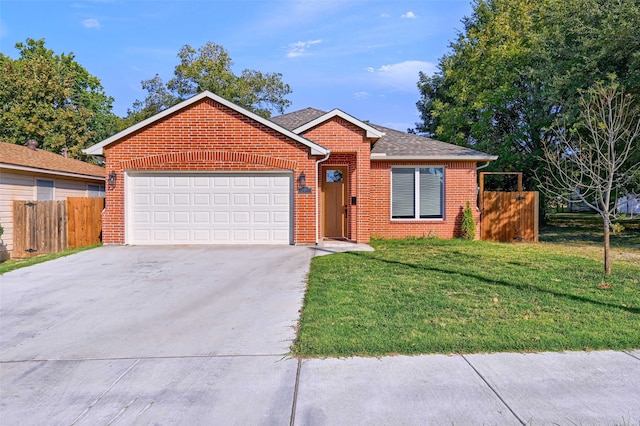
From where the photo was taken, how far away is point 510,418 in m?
3.09

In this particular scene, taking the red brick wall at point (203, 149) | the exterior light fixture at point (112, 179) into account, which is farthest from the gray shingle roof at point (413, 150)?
the exterior light fixture at point (112, 179)

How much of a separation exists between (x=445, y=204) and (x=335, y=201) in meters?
3.74

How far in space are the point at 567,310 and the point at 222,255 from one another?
304 inches

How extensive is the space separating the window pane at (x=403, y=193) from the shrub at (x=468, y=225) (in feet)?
5.42

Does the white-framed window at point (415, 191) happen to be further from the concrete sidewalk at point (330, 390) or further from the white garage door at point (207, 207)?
the concrete sidewalk at point (330, 390)

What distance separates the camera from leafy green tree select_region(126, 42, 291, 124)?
103 ft

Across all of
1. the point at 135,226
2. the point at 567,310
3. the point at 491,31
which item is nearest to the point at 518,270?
the point at 567,310

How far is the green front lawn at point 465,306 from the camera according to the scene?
445 centimetres

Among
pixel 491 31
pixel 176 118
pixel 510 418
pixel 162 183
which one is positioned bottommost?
pixel 510 418

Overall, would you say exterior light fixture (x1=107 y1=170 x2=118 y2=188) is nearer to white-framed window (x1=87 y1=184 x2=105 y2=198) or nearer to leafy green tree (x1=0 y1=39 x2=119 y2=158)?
white-framed window (x1=87 y1=184 x2=105 y2=198)

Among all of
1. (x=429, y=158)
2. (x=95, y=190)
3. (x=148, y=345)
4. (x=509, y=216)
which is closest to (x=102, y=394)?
(x=148, y=345)

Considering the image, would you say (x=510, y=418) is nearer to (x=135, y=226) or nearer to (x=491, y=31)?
(x=135, y=226)

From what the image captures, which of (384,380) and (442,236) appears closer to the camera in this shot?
(384,380)

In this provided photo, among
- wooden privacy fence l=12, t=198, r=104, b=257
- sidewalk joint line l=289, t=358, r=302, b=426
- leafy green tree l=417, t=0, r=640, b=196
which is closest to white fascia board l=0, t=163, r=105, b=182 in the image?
wooden privacy fence l=12, t=198, r=104, b=257
